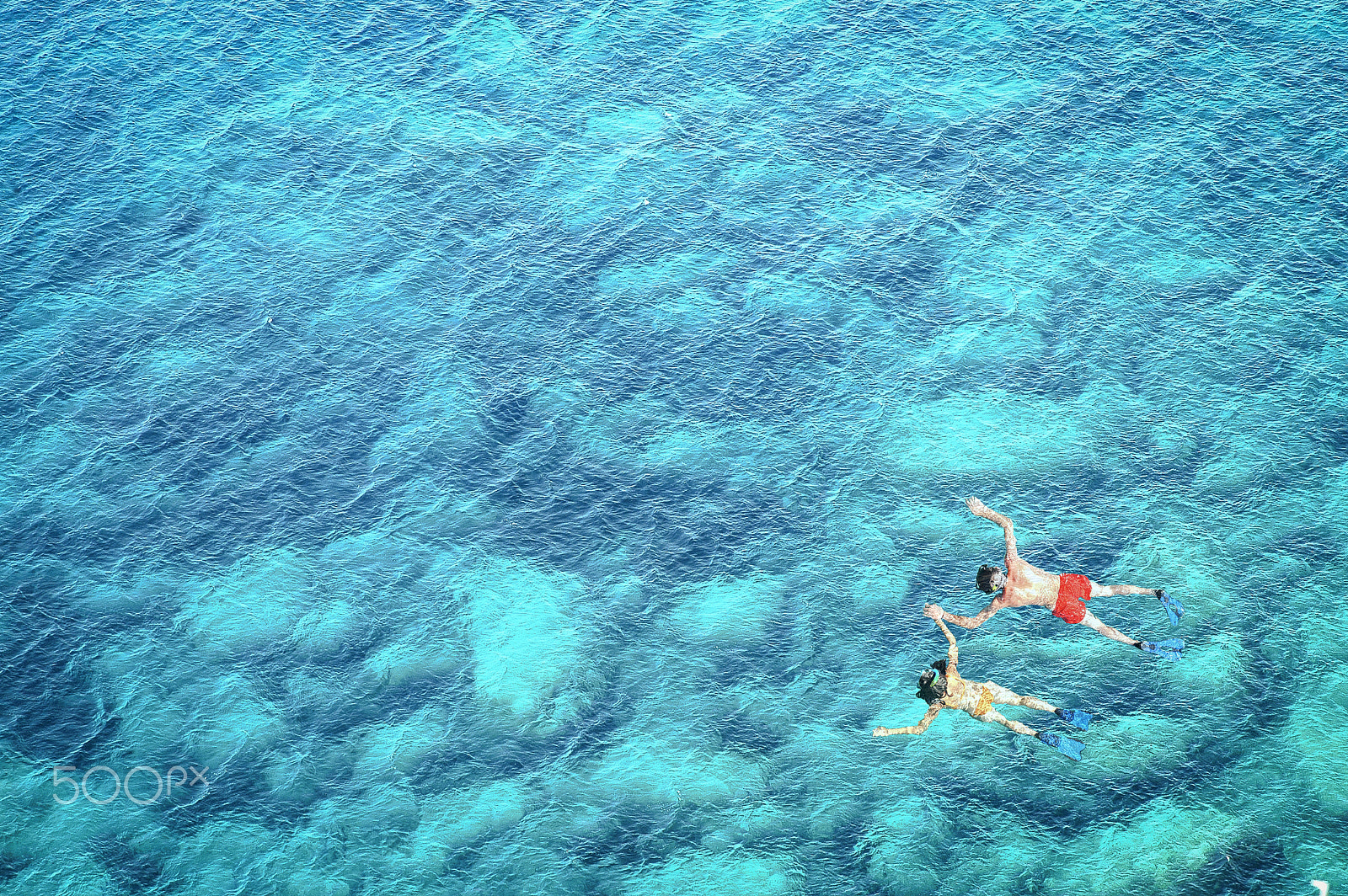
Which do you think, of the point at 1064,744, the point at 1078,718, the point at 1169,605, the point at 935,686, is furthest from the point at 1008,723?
the point at 1169,605

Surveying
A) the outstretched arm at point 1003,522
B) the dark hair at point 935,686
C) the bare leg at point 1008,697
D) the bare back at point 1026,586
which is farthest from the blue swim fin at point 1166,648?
the dark hair at point 935,686

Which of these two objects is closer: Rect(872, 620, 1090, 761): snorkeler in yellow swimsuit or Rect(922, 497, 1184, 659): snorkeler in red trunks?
Rect(872, 620, 1090, 761): snorkeler in yellow swimsuit

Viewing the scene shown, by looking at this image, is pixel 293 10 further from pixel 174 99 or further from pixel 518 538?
pixel 518 538

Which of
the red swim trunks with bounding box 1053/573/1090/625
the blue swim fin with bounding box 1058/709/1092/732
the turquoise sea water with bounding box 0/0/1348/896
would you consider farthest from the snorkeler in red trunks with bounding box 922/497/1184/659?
the turquoise sea water with bounding box 0/0/1348/896

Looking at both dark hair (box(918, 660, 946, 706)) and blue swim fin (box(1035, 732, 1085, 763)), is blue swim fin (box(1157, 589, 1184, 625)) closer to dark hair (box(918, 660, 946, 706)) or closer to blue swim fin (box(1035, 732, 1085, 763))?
blue swim fin (box(1035, 732, 1085, 763))

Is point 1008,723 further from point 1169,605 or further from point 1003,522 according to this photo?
point 1169,605

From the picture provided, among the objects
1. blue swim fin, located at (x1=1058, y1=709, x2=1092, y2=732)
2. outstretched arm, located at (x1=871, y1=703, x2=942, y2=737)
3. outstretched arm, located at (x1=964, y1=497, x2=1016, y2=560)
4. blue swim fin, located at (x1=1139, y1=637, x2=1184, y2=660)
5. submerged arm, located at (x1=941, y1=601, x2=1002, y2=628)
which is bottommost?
blue swim fin, located at (x1=1058, y1=709, x2=1092, y2=732)

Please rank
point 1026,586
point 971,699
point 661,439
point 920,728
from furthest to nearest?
point 661,439, point 1026,586, point 971,699, point 920,728
